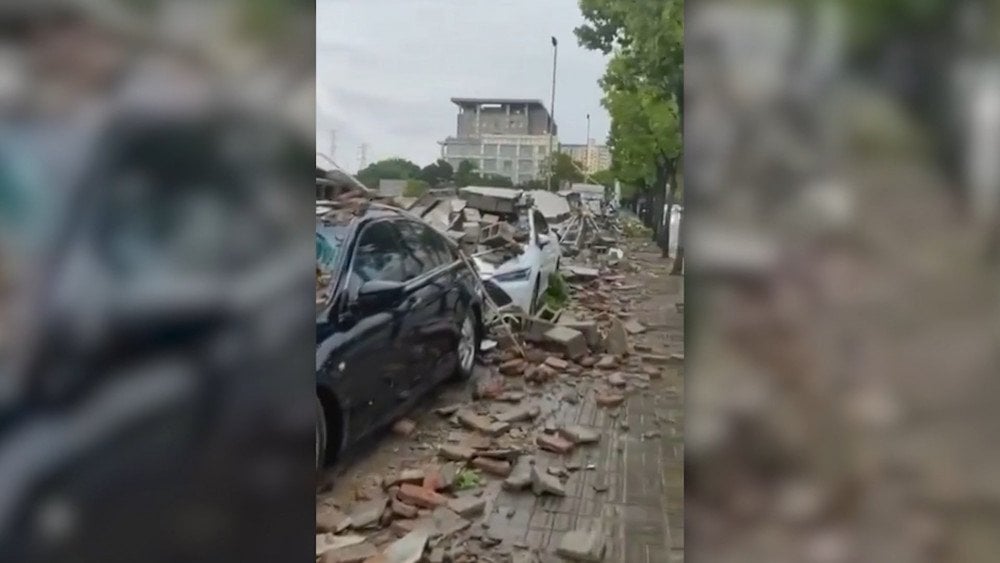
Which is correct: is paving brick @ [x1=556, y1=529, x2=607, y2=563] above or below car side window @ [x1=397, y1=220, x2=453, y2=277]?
below

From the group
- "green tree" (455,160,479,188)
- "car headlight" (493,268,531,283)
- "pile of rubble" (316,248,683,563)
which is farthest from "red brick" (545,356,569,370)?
"green tree" (455,160,479,188)

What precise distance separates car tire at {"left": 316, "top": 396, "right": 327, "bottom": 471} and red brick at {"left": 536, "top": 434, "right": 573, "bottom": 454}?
0.51 metres

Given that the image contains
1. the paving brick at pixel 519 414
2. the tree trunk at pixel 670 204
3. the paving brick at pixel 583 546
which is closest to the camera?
the tree trunk at pixel 670 204

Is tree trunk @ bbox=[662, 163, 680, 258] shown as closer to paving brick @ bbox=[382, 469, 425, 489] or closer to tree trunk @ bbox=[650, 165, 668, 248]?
tree trunk @ bbox=[650, 165, 668, 248]

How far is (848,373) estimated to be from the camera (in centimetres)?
136

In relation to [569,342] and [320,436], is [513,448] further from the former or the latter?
[320,436]

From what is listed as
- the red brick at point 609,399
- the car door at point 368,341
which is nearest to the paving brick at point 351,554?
the car door at point 368,341

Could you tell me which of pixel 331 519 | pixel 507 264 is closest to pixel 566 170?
A: pixel 507 264

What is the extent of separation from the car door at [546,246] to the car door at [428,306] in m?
0.24

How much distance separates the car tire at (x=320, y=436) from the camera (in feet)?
5.67

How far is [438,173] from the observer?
173 centimetres

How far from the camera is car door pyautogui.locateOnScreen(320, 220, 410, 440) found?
1773 millimetres

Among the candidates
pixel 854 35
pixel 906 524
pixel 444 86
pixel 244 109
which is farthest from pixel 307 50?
pixel 906 524

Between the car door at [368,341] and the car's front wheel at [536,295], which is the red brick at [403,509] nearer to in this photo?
the car door at [368,341]
